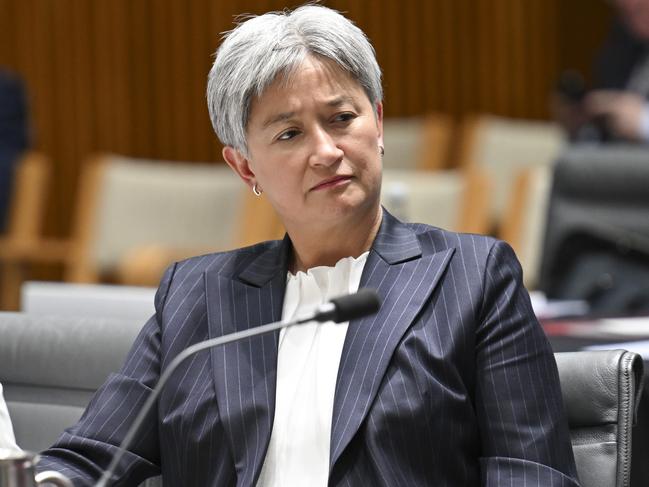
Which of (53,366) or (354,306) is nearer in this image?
(354,306)

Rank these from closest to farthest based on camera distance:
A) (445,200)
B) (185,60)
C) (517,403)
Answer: (517,403) → (445,200) → (185,60)

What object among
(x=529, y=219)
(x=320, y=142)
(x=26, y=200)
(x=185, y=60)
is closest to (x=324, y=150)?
(x=320, y=142)

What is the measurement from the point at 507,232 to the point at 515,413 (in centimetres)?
314

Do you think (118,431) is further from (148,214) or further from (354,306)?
(148,214)

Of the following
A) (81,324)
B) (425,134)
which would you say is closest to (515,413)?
(81,324)

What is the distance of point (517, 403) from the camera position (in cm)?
176

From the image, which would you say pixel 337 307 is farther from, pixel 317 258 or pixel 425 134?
pixel 425 134

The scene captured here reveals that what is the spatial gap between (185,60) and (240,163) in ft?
16.2

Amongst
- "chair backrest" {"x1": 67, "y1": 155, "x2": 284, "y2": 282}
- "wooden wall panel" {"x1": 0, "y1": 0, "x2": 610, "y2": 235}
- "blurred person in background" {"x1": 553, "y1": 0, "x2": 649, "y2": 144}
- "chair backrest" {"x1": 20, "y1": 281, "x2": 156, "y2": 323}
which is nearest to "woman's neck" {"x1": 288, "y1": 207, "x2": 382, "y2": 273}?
"chair backrest" {"x1": 20, "y1": 281, "x2": 156, "y2": 323}

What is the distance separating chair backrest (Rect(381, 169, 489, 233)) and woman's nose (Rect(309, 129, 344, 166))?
2370 mm

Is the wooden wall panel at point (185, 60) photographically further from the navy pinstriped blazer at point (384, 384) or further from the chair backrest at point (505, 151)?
the navy pinstriped blazer at point (384, 384)

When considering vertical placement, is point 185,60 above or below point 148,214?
above

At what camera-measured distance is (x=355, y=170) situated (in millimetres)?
1952

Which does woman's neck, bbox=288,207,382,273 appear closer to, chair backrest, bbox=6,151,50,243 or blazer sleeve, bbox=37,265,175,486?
blazer sleeve, bbox=37,265,175,486
